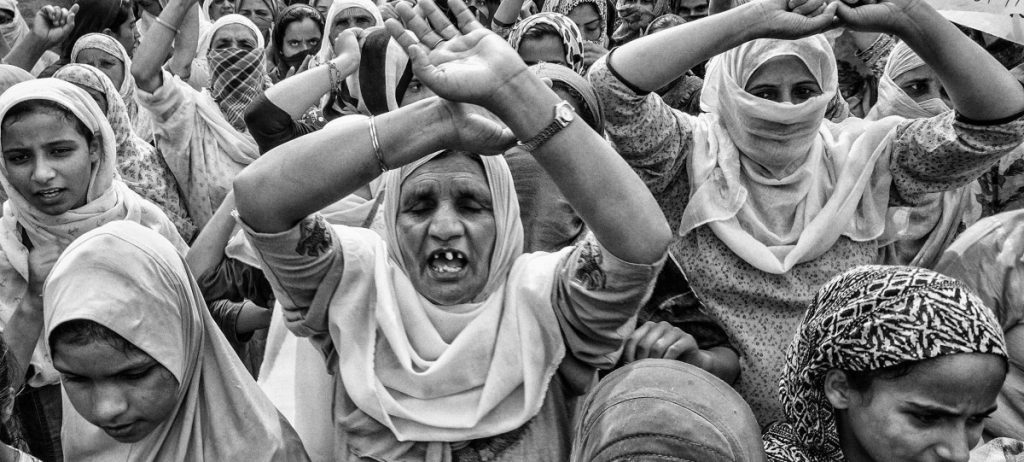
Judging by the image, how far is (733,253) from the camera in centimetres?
294

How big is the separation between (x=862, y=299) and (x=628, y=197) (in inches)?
20.3

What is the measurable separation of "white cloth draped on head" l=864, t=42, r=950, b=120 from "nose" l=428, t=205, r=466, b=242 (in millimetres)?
2130

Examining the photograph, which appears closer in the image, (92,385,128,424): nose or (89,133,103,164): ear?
(92,385,128,424): nose

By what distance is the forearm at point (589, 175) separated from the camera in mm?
2174

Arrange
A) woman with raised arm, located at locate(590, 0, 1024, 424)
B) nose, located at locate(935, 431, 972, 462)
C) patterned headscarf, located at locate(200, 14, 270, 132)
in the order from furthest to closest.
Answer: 1. patterned headscarf, located at locate(200, 14, 270, 132)
2. woman with raised arm, located at locate(590, 0, 1024, 424)
3. nose, located at locate(935, 431, 972, 462)

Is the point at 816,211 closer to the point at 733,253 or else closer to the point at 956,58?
the point at 733,253

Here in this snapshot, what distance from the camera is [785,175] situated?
303 cm

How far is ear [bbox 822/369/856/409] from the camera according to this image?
2062 mm

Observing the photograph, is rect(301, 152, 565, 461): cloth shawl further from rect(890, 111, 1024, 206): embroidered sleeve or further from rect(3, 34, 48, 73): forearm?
rect(3, 34, 48, 73): forearm

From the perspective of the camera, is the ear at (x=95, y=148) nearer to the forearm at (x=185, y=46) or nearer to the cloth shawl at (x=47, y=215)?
the cloth shawl at (x=47, y=215)

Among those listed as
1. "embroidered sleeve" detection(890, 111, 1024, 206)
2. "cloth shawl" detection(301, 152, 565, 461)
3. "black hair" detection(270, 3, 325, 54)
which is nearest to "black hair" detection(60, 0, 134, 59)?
"black hair" detection(270, 3, 325, 54)

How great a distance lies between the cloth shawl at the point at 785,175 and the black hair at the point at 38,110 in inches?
84.7

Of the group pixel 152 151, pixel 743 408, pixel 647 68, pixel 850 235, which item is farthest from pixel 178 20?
pixel 743 408

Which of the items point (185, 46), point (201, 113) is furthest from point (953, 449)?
point (185, 46)
